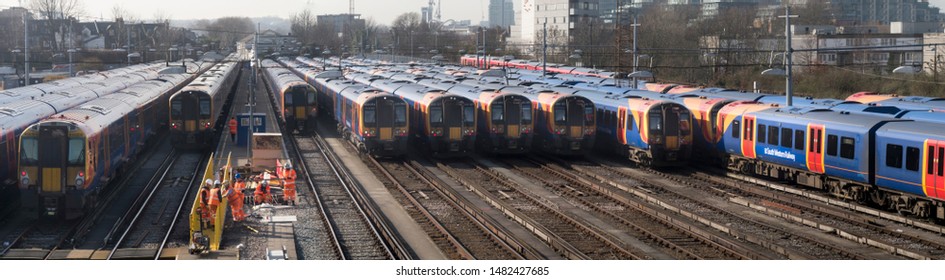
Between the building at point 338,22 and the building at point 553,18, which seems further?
the building at point 553,18

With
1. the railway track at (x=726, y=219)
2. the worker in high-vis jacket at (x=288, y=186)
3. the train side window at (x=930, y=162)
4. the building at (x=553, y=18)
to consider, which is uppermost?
the building at (x=553, y=18)

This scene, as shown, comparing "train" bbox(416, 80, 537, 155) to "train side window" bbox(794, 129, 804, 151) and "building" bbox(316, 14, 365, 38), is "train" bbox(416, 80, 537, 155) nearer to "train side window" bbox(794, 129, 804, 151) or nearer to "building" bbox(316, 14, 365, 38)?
"train side window" bbox(794, 129, 804, 151)

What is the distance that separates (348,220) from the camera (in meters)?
19.8

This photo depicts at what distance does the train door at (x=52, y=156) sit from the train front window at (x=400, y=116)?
41.4 ft

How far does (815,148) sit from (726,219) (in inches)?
150

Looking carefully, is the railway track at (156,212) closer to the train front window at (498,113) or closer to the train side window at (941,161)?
the train front window at (498,113)

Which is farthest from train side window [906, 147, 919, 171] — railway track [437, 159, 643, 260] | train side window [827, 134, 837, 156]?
railway track [437, 159, 643, 260]

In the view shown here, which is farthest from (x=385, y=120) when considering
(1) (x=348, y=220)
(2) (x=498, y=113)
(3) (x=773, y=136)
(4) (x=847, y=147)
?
(4) (x=847, y=147)

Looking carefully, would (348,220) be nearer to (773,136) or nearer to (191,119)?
(773,136)

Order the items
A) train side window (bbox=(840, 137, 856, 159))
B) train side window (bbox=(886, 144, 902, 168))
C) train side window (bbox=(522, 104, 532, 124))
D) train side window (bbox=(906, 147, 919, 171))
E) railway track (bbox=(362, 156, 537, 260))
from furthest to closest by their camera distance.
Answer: train side window (bbox=(522, 104, 532, 124))
train side window (bbox=(840, 137, 856, 159))
train side window (bbox=(886, 144, 902, 168))
train side window (bbox=(906, 147, 919, 171))
railway track (bbox=(362, 156, 537, 260))

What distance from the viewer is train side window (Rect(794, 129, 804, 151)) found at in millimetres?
23172

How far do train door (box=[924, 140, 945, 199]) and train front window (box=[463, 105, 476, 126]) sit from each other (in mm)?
14069

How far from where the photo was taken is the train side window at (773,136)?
79.6 feet

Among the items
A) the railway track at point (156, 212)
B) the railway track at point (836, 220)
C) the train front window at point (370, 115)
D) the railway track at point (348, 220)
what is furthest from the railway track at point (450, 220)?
the railway track at point (836, 220)
